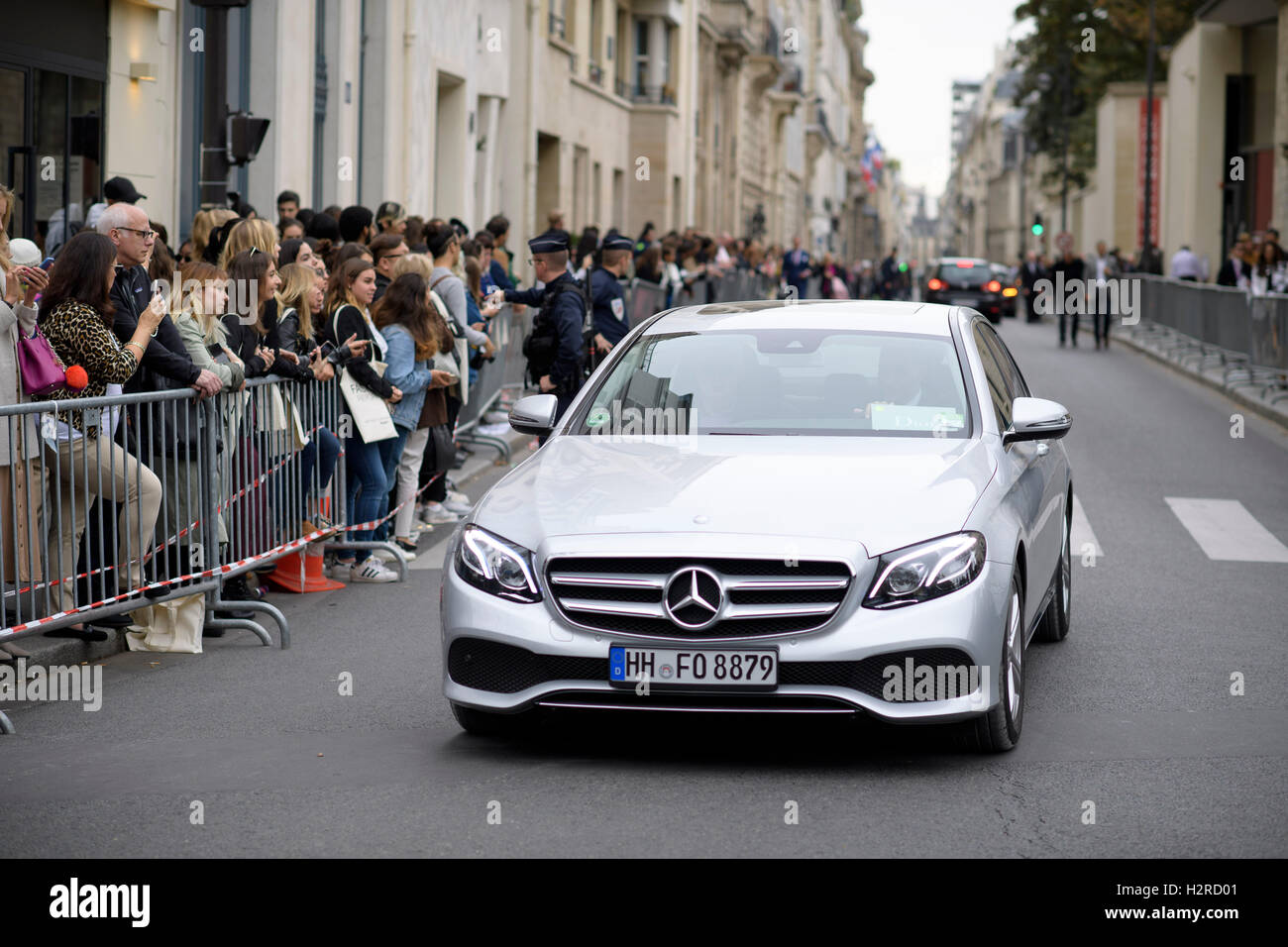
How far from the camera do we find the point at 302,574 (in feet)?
33.1

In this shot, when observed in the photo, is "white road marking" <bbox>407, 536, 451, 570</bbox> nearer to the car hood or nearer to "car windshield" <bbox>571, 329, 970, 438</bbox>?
"car windshield" <bbox>571, 329, 970, 438</bbox>

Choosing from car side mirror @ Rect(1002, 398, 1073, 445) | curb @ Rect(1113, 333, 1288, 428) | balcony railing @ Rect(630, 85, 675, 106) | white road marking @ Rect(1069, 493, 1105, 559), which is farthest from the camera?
balcony railing @ Rect(630, 85, 675, 106)

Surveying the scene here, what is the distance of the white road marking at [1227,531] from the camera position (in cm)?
1166

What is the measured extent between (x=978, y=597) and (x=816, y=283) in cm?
5273

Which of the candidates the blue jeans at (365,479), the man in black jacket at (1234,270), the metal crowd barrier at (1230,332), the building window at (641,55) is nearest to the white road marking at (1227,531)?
the blue jeans at (365,479)

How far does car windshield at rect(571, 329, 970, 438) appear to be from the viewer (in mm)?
→ 7238

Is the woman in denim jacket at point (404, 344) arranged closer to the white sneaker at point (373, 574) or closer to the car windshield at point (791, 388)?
the white sneaker at point (373, 574)

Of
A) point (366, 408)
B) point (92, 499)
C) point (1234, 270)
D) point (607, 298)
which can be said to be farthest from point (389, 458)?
point (1234, 270)

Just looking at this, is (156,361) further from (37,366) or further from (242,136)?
(242,136)

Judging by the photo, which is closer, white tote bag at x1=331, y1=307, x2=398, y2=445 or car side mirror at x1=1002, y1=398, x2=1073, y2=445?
car side mirror at x1=1002, y1=398, x2=1073, y2=445

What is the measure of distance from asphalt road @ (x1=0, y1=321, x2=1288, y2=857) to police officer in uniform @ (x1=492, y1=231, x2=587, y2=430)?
10.4 ft

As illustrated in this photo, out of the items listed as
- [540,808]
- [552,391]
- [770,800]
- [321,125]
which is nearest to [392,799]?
[540,808]

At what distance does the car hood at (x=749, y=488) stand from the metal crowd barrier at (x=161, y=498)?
77.7 inches

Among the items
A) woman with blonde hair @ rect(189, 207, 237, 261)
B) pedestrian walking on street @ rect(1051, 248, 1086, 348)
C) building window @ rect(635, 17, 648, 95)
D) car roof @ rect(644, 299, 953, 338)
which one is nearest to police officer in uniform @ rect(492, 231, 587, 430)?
woman with blonde hair @ rect(189, 207, 237, 261)
